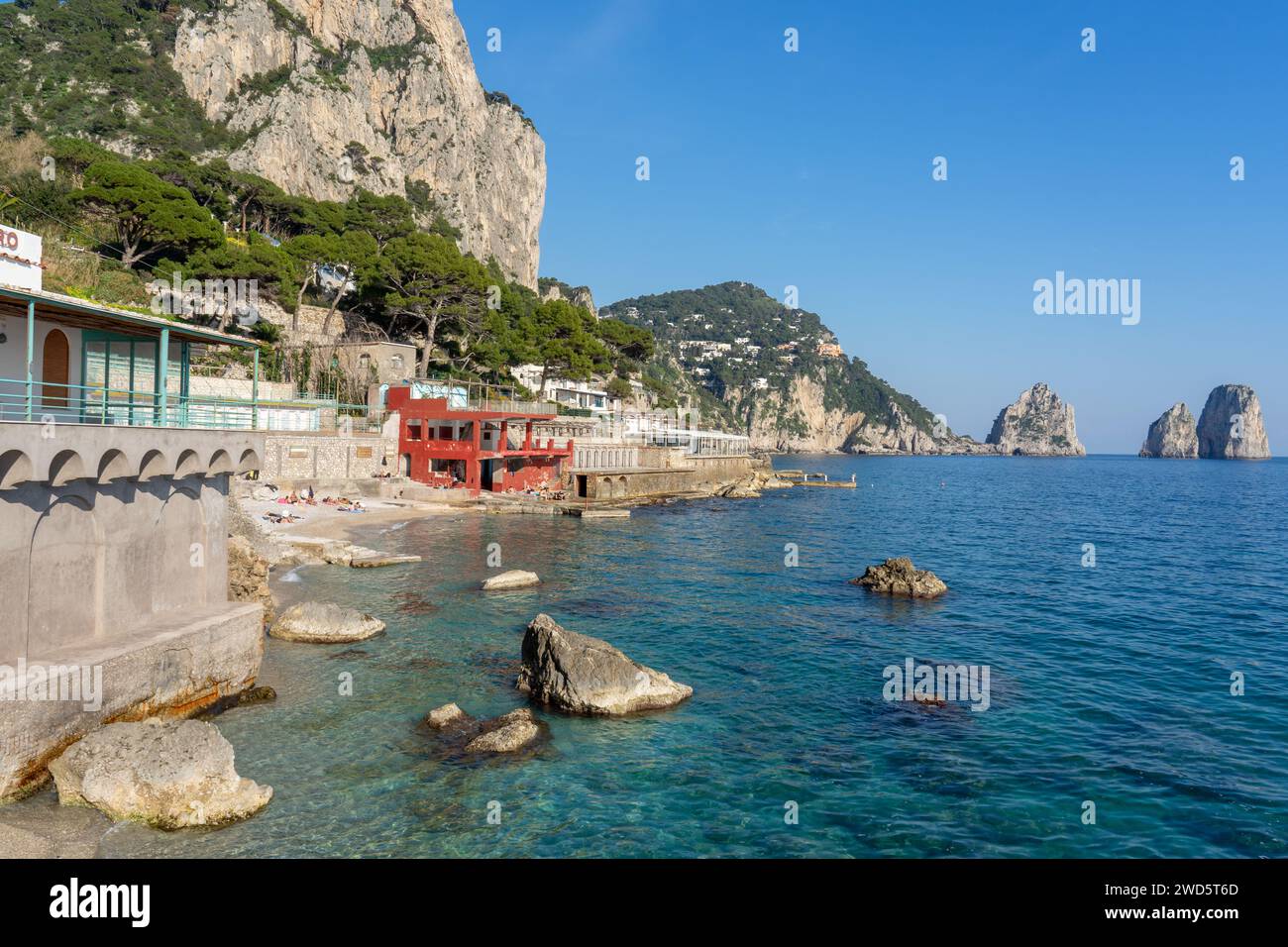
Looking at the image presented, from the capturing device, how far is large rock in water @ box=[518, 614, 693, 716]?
18391mm

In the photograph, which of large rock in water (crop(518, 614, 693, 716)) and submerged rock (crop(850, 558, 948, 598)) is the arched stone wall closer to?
large rock in water (crop(518, 614, 693, 716))

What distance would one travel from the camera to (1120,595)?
1459 inches

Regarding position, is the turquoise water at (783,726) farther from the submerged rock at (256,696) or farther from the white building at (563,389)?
the white building at (563,389)

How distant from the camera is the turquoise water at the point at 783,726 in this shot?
13.3 m

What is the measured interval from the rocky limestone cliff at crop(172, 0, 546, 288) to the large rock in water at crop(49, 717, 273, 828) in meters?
103

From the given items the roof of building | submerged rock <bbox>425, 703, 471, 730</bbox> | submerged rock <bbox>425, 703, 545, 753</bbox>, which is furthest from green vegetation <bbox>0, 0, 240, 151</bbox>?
submerged rock <bbox>425, 703, 545, 753</bbox>

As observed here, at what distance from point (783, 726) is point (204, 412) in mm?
17582

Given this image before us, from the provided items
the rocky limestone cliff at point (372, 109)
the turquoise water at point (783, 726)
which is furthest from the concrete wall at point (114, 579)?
the rocky limestone cliff at point (372, 109)

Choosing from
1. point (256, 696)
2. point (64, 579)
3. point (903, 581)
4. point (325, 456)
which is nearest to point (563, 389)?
point (325, 456)

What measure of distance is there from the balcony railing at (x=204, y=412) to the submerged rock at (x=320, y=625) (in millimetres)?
6087

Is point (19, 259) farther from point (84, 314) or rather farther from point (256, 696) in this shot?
point (256, 696)

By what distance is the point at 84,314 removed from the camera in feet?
51.6

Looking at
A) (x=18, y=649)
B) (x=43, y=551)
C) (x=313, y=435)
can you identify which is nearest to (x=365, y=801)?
(x=18, y=649)
